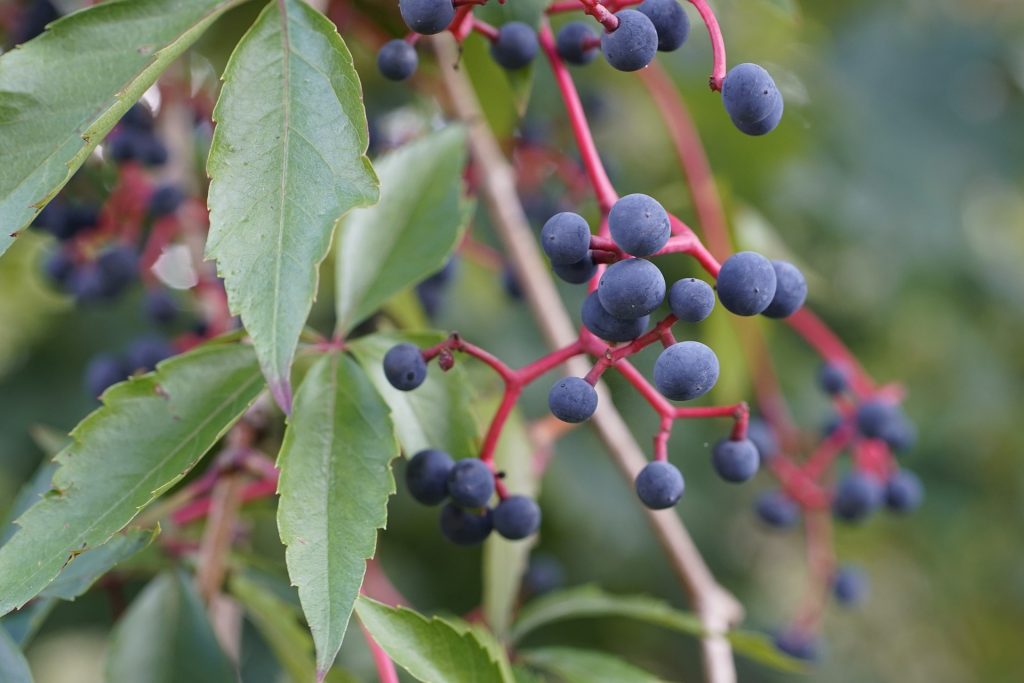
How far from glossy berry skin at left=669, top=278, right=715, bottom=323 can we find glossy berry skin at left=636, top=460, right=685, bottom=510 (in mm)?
182

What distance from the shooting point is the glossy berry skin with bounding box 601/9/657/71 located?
86 centimetres

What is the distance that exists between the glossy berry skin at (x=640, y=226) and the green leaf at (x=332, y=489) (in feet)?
0.93

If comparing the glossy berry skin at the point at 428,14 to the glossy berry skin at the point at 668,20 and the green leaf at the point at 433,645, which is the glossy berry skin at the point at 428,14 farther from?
the green leaf at the point at 433,645

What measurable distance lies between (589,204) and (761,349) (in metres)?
0.64

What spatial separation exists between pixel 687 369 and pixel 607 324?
0.08 m

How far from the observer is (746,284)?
0.85 metres

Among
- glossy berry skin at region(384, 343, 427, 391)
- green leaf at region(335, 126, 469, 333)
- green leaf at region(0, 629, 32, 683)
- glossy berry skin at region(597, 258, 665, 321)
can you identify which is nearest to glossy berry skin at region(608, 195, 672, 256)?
glossy berry skin at region(597, 258, 665, 321)

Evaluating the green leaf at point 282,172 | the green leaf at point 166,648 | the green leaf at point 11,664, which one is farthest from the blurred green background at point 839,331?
the green leaf at point 11,664

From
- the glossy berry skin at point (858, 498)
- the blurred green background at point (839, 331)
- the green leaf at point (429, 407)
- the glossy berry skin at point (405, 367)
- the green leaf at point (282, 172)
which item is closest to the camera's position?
the green leaf at point (282, 172)

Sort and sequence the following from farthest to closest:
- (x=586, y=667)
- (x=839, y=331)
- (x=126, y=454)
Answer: (x=839, y=331)
(x=586, y=667)
(x=126, y=454)

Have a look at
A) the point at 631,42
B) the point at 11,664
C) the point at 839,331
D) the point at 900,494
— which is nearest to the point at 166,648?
the point at 11,664

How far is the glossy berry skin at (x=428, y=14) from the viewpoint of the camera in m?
0.85

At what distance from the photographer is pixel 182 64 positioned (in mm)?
1767

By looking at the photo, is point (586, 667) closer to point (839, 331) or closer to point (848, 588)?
point (848, 588)
